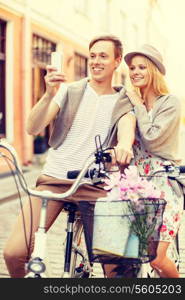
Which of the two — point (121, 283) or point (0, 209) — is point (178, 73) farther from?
point (121, 283)

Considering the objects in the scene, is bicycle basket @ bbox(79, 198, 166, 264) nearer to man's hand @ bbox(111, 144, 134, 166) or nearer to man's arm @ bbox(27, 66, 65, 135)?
man's hand @ bbox(111, 144, 134, 166)

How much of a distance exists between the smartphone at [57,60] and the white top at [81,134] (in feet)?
1.49

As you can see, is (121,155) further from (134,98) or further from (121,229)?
(134,98)

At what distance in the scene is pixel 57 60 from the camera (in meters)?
2.56

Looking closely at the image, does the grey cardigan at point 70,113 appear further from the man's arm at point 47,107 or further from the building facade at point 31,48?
the building facade at point 31,48

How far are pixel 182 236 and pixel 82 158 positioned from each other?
12.5 ft

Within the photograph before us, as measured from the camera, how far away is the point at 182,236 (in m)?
6.51

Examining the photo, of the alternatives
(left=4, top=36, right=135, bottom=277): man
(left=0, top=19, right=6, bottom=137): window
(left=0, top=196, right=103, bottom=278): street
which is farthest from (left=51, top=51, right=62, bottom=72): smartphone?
(left=0, top=19, right=6, bottom=137): window

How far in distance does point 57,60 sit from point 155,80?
0.82 meters

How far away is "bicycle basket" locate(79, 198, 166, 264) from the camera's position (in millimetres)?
2348

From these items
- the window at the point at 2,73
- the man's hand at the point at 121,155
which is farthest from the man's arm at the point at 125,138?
the window at the point at 2,73

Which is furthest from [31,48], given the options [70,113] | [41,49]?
[70,113]

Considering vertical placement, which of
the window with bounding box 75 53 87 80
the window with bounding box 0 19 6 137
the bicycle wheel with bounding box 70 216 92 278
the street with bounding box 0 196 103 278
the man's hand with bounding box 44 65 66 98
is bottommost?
the street with bounding box 0 196 103 278

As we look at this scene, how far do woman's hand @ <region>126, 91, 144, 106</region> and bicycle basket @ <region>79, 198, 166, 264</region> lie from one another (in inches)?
31.0
